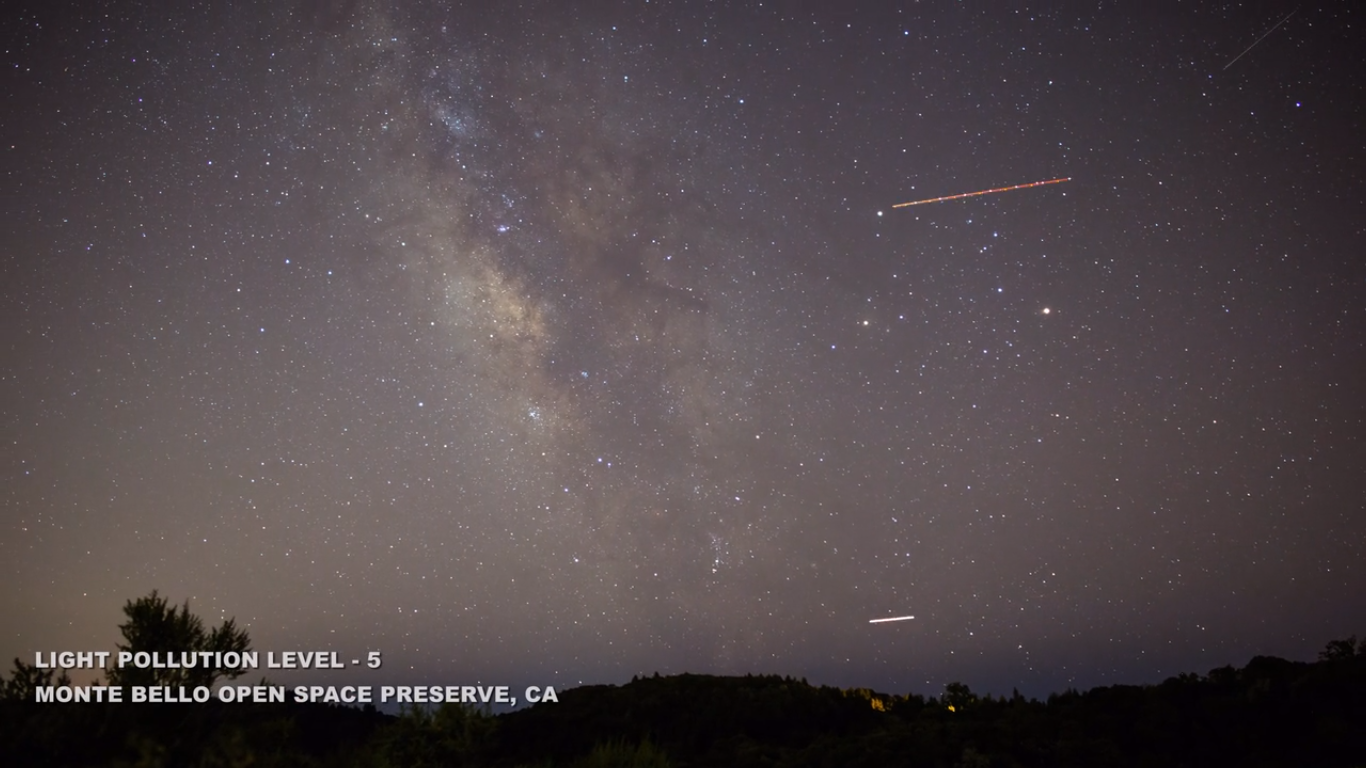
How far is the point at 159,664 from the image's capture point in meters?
9.40

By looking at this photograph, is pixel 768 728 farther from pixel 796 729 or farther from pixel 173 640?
pixel 173 640

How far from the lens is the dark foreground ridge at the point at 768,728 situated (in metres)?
7.97

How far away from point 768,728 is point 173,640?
10453mm

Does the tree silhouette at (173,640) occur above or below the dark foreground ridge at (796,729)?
above

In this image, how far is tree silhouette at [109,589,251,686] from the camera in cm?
946

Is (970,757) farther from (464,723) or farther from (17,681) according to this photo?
(17,681)

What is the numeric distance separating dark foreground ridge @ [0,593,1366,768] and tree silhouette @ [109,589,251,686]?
0.02 meters

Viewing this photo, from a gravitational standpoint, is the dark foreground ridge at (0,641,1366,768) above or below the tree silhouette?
below

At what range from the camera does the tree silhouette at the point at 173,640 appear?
9461 millimetres

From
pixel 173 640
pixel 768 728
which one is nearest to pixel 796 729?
pixel 768 728

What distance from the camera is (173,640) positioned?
31.7ft

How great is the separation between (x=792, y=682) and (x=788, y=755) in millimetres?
5848

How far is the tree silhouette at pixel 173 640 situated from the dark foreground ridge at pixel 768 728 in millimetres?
23

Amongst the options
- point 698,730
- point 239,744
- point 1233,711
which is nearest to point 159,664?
point 239,744
